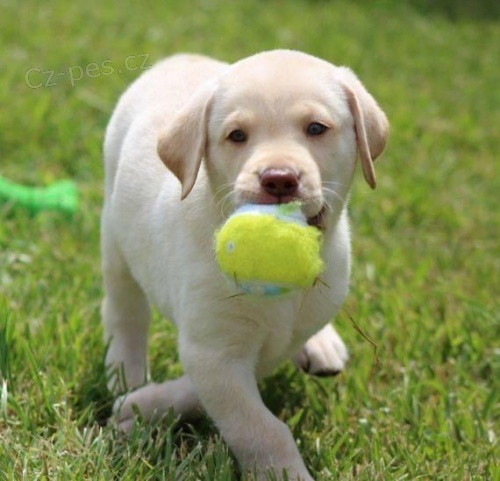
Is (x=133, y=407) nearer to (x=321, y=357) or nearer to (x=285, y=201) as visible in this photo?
(x=321, y=357)

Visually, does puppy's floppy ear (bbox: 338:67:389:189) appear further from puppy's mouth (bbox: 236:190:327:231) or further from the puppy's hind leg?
the puppy's hind leg

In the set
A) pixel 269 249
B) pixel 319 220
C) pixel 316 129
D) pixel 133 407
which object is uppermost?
pixel 316 129

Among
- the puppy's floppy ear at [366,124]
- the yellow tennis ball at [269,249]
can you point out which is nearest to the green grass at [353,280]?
the yellow tennis ball at [269,249]

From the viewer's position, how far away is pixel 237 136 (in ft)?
10.5

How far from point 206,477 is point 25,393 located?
821mm

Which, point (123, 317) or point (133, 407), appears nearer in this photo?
point (133, 407)

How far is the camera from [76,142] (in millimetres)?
6473

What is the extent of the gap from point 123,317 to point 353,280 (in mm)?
1294

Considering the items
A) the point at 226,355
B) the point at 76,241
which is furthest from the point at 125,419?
the point at 76,241

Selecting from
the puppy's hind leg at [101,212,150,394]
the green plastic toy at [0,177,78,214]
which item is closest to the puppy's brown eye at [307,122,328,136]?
the puppy's hind leg at [101,212,150,394]

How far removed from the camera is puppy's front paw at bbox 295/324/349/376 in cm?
399

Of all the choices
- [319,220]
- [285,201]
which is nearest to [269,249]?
[285,201]

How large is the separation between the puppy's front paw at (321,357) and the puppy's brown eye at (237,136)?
1.04 meters

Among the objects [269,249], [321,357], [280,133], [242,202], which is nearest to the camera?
[269,249]
